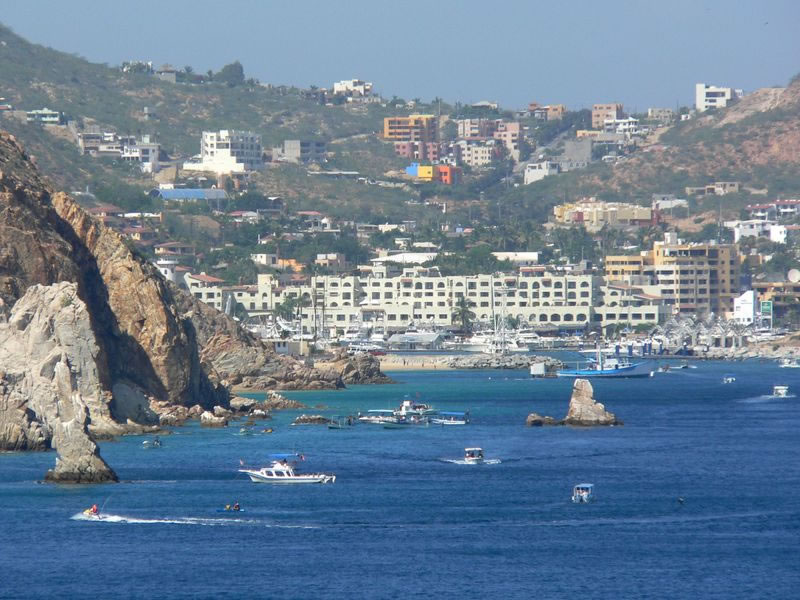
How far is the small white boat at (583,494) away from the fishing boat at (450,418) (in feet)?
117

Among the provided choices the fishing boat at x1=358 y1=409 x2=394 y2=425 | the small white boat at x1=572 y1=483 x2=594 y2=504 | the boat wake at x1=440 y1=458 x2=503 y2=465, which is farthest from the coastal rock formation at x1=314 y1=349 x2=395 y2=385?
the small white boat at x1=572 y1=483 x2=594 y2=504

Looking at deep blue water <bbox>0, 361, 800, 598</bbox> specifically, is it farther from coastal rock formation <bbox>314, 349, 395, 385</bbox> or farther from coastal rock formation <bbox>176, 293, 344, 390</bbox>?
coastal rock formation <bbox>314, 349, 395, 385</bbox>

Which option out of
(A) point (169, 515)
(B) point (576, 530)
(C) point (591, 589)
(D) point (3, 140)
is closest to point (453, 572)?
(C) point (591, 589)

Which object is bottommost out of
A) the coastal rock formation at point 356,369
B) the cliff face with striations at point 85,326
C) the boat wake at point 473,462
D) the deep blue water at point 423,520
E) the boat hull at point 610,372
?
the deep blue water at point 423,520

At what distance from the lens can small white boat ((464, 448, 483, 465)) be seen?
84944 millimetres

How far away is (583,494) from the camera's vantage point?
7175 cm

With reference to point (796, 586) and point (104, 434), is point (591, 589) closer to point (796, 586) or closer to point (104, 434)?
point (796, 586)

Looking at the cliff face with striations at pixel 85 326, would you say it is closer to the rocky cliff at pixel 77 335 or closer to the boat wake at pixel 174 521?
the rocky cliff at pixel 77 335

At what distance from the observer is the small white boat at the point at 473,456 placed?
279 ft

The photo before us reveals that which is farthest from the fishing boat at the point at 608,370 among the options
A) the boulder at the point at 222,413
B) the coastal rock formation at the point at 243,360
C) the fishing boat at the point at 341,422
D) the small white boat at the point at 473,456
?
the small white boat at the point at 473,456

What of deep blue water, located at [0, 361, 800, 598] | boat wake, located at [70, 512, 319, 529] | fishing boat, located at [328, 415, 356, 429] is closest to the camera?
deep blue water, located at [0, 361, 800, 598]

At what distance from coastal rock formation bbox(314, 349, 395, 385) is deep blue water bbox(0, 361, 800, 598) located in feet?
156

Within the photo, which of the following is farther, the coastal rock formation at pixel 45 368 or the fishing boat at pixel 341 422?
the fishing boat at pixel 341 422

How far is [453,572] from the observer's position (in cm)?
5703
